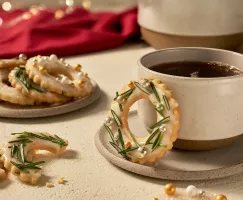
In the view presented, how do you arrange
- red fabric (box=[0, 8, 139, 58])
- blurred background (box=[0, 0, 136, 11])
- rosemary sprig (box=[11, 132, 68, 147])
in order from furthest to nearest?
blurred background (box=[0, 0, 136, 11]), red fabric (box=[0, 8, 139, 58]), rosemary sprig (box=[11, 132, 68, 147])

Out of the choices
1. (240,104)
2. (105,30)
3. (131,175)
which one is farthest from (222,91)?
(105,30)

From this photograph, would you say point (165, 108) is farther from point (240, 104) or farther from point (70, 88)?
point (70, 88)

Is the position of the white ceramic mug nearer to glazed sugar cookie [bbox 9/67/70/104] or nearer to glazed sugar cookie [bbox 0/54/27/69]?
glazed sugar cookie [bbox 9/67/70/104]

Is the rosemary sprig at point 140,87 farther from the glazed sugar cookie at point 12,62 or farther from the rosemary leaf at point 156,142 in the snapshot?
the glazed sugar cookie at point 12,62

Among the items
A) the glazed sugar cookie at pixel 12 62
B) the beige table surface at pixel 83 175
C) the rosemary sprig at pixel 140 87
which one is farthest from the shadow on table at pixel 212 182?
the glazed sugar cookie at pixel 12 62

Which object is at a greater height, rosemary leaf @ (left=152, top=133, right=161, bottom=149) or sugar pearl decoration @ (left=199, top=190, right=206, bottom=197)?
rosemary leaf @ (left=152, top=133, right=161, bottom=149)

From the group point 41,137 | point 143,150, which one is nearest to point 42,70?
point 41,137

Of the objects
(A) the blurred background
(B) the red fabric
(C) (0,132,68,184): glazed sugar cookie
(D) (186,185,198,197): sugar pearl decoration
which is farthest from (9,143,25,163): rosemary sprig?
(A) the blurred background
